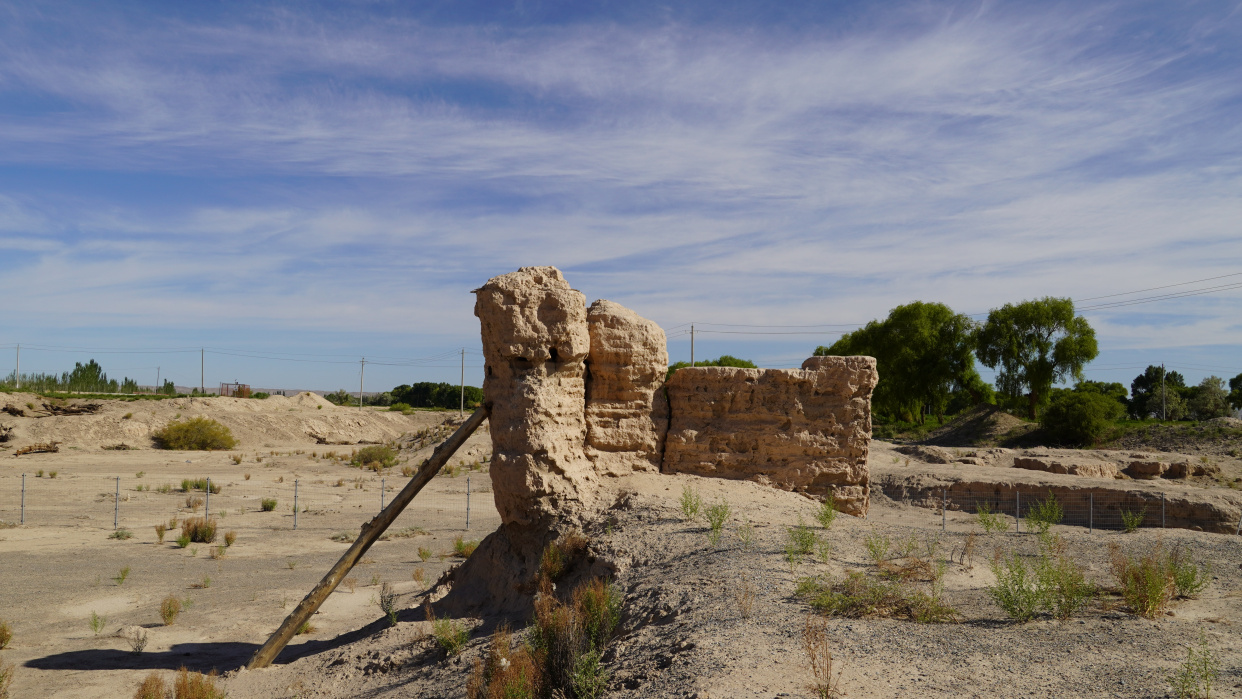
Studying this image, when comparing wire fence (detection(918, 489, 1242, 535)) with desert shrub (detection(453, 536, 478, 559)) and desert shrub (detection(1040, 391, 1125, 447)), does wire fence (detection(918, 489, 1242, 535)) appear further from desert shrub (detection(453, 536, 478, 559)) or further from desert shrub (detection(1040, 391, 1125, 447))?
desert shrub (detection(1040, 391, 1125, 447))

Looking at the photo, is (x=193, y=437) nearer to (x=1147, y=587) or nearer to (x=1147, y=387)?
(x=1147, y=587)

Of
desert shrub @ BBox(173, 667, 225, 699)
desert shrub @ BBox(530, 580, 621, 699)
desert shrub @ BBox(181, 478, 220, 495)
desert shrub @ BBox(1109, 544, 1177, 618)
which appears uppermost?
desert shrub @ BBox(1109, 544, 1177, 618)

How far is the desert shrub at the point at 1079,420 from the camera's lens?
37.0 meters

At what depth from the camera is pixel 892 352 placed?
1850 inches

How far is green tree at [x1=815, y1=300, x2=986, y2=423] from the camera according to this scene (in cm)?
4612

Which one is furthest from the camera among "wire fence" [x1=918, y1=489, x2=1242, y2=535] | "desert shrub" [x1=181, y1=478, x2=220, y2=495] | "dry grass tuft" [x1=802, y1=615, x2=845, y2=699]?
"desert shrub" [x1=181, y1=478, x2=220, y2=495]

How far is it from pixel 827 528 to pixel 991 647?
3.68m

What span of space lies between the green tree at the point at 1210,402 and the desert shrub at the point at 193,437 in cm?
6185

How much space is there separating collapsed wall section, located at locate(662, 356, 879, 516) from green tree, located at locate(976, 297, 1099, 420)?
37.8 metres

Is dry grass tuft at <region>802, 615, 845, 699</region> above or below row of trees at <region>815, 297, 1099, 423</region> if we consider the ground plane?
below

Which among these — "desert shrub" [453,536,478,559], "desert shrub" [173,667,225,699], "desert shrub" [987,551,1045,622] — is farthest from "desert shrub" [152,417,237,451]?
"desert shrub" [987,551,1045,622]

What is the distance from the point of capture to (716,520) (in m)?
8.43

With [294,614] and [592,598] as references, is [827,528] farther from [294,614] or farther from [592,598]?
[294,614]

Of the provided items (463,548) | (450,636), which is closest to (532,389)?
(450,636)
